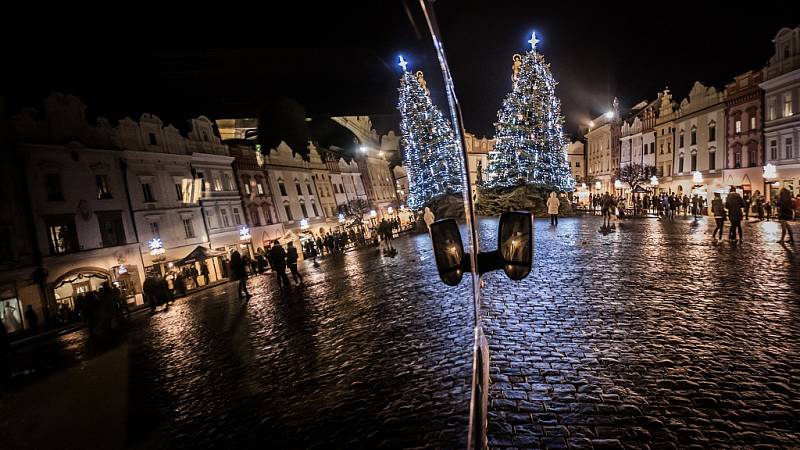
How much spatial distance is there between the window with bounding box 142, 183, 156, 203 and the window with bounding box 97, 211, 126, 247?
1.62 meters

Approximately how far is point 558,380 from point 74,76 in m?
7.78

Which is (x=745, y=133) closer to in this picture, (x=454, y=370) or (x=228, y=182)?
(x=454, y=370)

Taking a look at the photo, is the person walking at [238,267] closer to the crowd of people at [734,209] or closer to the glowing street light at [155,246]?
the glowing street light at [155,246]

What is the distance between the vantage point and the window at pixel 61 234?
7875 mm

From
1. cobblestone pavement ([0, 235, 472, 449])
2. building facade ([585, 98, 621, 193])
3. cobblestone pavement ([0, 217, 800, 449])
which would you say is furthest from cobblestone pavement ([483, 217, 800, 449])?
building facade ([585, 98, 621, 193])

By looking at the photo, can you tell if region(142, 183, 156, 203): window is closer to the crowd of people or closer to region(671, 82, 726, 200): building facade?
the crowd of people

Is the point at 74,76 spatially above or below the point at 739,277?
above

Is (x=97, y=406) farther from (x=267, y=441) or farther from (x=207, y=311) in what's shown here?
(x=207, y=311)

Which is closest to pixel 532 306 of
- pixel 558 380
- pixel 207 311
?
pixel 558 380

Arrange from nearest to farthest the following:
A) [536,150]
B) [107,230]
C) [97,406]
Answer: [97,406]
[107,230]
[536,150]

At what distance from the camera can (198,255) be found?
15.2 metres

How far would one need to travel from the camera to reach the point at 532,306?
7.43 meters

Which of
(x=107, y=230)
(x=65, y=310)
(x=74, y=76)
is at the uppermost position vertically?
(x=74, y=76)

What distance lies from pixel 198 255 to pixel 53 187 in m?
7.12
